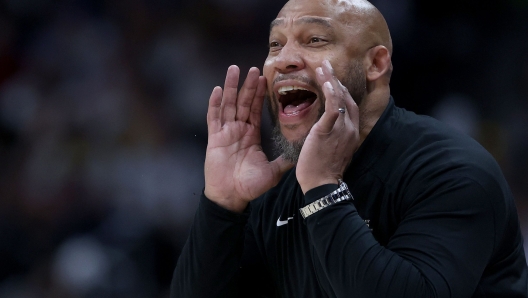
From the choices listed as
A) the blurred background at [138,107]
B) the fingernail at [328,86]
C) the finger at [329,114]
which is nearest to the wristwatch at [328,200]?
the finger at [329,114]

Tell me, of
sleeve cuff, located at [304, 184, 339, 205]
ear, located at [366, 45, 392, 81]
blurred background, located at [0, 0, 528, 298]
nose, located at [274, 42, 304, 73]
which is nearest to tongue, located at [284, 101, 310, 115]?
nose, located at [274, 42, 304, 73]

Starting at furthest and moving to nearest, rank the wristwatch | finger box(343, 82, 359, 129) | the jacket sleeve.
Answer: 1. finger box(343, 82, 359, 129)
2. the wristwatch
3. the jacket sleeve

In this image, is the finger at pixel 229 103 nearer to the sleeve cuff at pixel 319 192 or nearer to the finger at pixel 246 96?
the finger at pixel 246 96

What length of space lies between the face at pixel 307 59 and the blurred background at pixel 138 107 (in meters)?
1.15

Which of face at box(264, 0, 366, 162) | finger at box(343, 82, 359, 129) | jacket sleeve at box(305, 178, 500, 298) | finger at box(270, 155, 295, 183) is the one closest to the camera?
jacket sleeve at box(305, 178, 500, 298)

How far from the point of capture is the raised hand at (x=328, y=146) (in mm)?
1810

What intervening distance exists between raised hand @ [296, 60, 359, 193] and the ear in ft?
1.31

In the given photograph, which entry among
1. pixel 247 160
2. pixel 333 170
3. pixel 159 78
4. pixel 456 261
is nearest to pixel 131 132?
pixel 159 78

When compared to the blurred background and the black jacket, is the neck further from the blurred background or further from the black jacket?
the blurred background

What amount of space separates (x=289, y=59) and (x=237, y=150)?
1.28ft

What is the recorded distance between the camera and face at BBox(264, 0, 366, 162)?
7.10 feet

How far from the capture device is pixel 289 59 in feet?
7.13

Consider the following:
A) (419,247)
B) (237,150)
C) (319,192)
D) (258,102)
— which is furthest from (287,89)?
(419,247)

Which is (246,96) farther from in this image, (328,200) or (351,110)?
(328,200)
